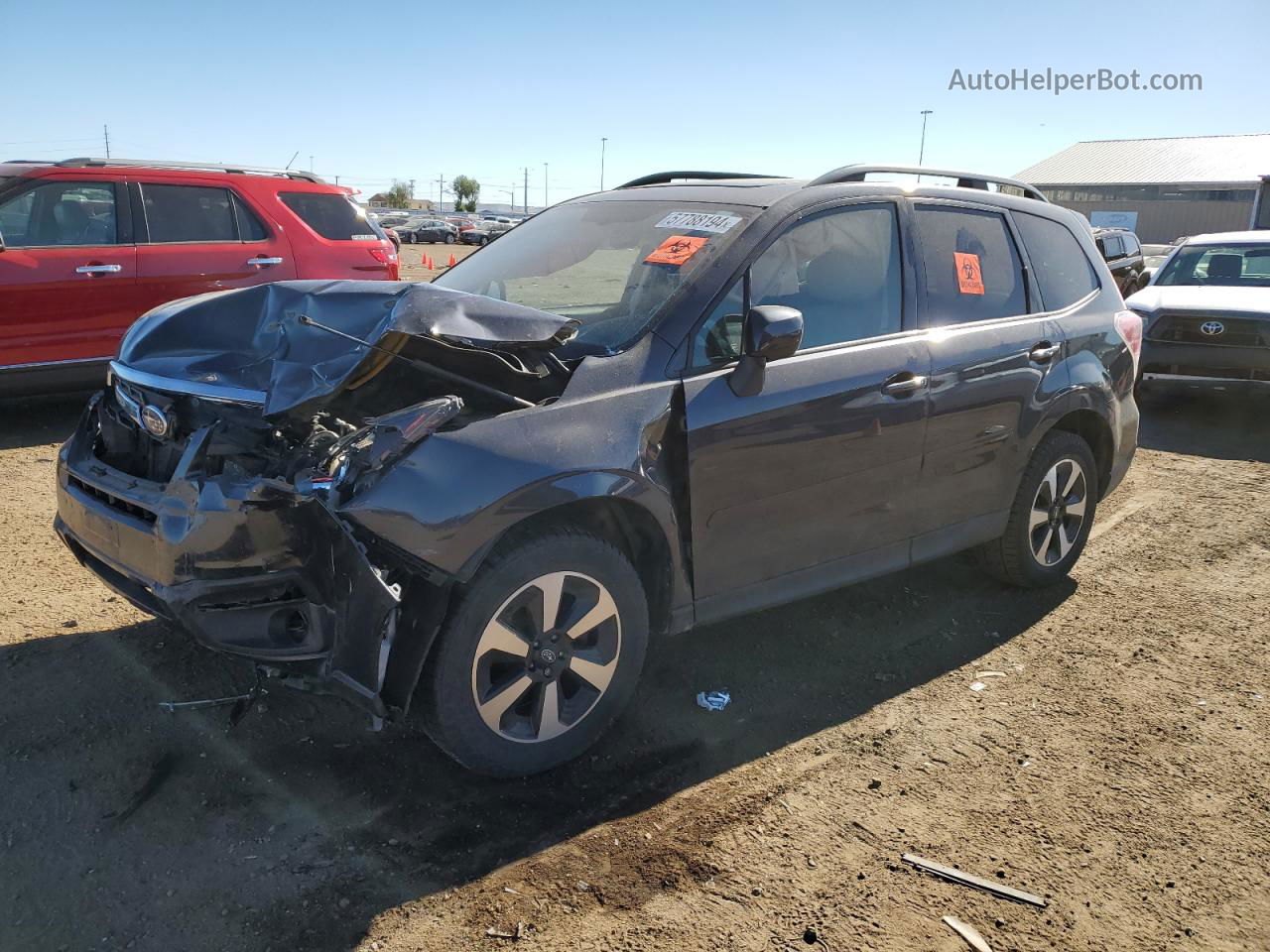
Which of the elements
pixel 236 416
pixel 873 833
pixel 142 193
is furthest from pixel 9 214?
pixel 873 833

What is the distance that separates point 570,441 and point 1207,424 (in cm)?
823

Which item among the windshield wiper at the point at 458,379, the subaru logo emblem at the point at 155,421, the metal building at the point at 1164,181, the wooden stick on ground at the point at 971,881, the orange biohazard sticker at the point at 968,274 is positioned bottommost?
the wooden stick on ground at the point at 971,881

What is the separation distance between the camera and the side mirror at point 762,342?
10.8ft

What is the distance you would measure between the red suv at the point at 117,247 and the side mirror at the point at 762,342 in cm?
557

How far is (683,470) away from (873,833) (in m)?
1.29

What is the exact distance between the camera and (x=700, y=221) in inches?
150

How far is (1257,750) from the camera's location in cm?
357

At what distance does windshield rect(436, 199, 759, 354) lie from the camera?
3549mm

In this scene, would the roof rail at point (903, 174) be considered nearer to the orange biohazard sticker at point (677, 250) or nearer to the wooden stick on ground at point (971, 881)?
the orange biohazard sticker at point (677, 250)

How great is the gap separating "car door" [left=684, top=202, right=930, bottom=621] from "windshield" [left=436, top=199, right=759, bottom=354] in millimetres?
229

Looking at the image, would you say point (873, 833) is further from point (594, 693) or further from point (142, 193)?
point (142, 193)

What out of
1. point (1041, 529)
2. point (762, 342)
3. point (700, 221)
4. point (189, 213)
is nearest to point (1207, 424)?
point (1041, 529)

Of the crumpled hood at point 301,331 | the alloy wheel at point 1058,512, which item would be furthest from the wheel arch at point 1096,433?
the crumpled hood at point 301,331

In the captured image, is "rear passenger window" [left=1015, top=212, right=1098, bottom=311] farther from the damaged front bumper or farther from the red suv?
the red suv
